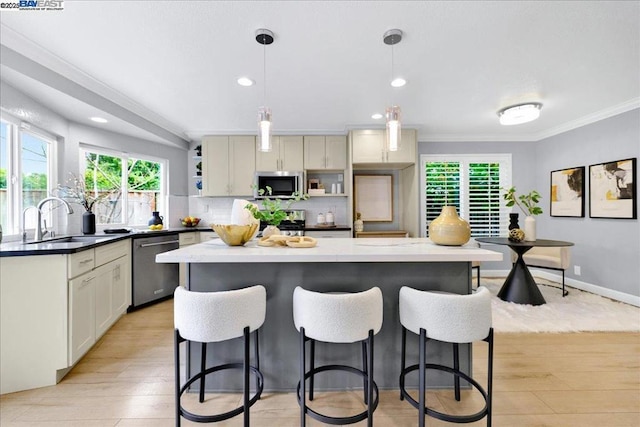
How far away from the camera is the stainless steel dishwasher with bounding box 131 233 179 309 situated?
10.8 feet

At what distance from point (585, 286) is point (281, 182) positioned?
15.1ft

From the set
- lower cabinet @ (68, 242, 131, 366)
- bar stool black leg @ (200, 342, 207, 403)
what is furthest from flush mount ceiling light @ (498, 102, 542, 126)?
lower cabinet @ (68, 242, 131, 366)

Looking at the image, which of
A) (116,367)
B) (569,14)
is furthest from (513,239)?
(116,367)

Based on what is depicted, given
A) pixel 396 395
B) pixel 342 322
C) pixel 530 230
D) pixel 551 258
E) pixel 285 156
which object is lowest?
pixel 396 395

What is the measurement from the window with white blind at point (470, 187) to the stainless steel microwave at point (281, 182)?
2.10m

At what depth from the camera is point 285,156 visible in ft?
14.4

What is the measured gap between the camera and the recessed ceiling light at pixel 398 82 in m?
2.68

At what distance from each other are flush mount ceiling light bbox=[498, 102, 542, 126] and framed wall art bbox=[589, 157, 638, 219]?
1.29 m

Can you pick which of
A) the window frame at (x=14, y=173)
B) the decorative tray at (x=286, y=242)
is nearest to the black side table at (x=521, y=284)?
the decorative tray at (x=286, y=242)

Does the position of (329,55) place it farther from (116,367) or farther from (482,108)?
(116,367)

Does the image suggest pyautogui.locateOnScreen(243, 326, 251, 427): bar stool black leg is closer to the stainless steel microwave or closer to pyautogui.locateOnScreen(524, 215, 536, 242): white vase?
the stainless steel microwave

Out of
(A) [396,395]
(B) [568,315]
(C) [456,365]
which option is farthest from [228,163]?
(B) [568,315]

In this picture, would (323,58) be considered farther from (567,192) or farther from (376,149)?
(567,192)

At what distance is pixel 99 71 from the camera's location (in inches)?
99.9
